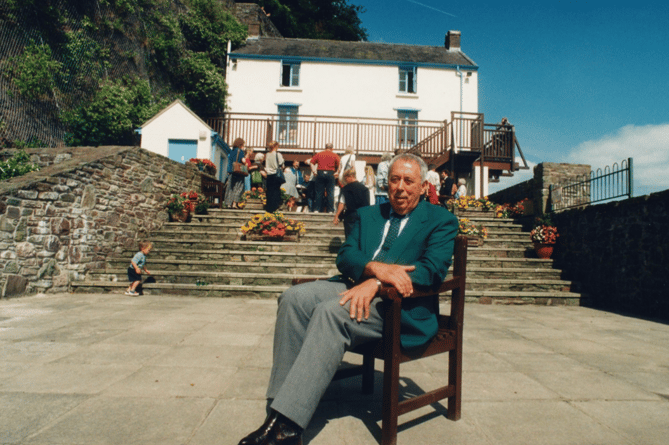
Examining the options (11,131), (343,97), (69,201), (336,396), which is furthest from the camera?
(343,97)

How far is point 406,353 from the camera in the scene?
68.5 inches

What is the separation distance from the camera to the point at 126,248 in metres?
7.51

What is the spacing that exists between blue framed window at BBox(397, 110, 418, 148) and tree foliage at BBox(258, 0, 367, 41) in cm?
1276

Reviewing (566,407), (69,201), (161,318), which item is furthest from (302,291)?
(69,201)

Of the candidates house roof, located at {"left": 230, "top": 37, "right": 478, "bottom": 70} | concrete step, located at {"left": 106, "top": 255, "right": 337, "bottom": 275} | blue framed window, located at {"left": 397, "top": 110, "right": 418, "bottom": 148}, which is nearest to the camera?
concrete step, located at {"left": 106, "top": 255, "right": 337, "bottom": 275}

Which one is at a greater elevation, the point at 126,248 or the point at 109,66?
the point at 109,66

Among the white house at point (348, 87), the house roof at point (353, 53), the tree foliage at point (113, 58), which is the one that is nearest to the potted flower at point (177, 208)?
the tree foliage at point (113, 58)

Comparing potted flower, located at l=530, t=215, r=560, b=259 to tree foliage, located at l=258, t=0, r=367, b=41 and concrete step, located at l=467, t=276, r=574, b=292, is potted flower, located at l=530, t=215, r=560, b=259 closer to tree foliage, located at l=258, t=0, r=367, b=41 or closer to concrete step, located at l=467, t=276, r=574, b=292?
concrete step, located at l=467, t=276, r=574, b=292

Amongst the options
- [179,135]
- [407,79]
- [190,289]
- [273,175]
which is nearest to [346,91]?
[407,79]

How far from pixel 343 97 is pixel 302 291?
17.3 m

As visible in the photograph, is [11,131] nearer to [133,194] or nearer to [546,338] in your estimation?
[133,194]

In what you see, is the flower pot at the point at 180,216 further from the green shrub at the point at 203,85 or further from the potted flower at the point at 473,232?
the green shrub at the point at 203,85

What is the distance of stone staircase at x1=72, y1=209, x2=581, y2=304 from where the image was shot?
6.16m

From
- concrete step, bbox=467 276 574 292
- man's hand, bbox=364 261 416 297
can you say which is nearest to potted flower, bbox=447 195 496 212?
concrete step, bbox=467 276 574 292
